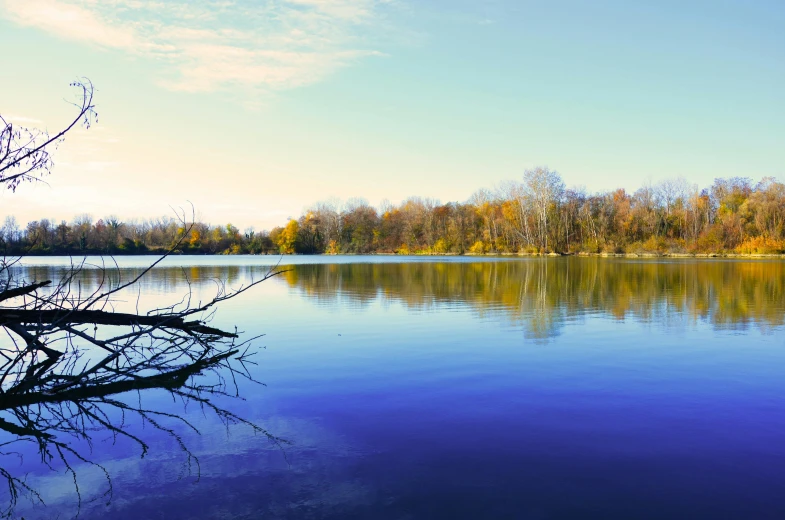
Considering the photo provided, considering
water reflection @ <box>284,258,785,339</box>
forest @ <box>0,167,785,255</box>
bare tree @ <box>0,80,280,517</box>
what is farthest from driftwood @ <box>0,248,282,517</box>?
forest @ <box>0,167,785,255</box>

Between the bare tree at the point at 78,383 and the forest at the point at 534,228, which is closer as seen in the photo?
the bare tree at the point at 78,383

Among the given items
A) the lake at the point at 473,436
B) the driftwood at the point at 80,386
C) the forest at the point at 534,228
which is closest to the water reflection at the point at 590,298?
the lake at the point at 473,436

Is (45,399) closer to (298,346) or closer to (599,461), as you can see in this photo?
(298,346)

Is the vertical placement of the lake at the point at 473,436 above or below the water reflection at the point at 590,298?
below

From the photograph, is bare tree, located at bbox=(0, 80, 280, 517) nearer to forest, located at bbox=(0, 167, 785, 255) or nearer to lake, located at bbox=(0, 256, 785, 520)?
lake, located at bbox=(0, 256, 785, 520)

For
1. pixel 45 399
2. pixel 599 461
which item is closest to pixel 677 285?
pixel 599 461

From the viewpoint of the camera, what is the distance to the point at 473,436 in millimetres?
5625

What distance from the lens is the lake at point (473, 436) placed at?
4242 millimetres

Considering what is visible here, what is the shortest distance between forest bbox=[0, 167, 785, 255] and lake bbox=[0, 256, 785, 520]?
5068 cm

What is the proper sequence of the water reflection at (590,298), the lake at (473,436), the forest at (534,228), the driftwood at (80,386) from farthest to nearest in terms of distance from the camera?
the forest at (534,228)
the water reflection at (590,298)
the driftwood at (80,386)
the lake at (473,436)

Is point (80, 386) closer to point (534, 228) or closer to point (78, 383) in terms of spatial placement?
point (78, 383)

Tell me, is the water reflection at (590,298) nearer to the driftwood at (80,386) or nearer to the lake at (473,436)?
the lake at (473,436)

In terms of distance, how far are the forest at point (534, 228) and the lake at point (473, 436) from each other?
50684 mm

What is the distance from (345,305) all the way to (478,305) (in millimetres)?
4221
